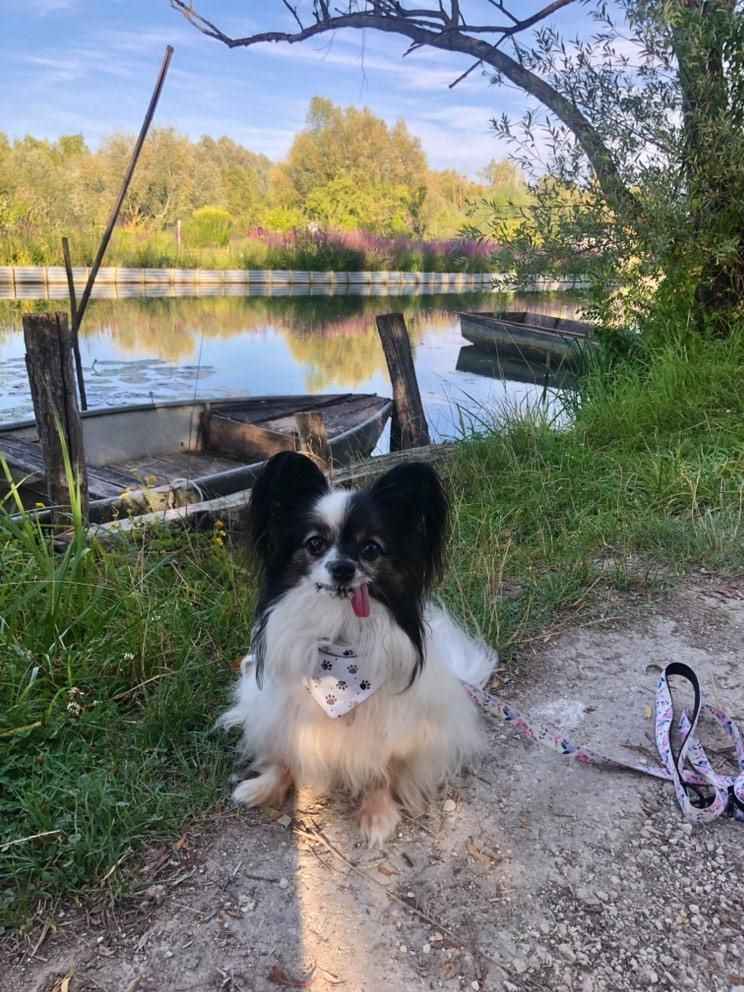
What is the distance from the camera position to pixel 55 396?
367 cm

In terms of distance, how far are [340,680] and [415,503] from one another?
1.53 ft

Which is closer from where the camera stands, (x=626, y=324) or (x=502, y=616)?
(x=502, y=616)

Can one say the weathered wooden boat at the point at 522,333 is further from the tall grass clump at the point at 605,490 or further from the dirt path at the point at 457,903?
the dirt path at the point at 457,903

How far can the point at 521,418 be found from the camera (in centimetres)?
512

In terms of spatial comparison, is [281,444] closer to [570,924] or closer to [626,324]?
[626,324]

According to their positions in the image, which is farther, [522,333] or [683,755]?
[522,333]

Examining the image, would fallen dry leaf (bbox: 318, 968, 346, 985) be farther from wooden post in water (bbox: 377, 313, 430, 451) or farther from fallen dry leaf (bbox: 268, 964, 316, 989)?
wooden post in water (bbox: 377, 313, 430, 451)

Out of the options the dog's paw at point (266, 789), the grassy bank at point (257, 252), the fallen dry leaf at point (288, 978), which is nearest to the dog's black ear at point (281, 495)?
the dog's paw at point (266, 789)

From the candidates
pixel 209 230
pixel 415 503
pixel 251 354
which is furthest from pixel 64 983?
pixel 209 230

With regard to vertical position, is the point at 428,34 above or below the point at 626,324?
above

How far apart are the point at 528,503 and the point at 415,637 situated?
2.47 m

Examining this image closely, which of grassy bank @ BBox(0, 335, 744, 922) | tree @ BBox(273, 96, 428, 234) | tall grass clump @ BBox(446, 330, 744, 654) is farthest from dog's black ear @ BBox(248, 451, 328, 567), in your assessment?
tree @ BBox(273, 96, 428, 234)

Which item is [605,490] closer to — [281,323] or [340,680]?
[340,680]

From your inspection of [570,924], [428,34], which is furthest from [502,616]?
[428,34]
